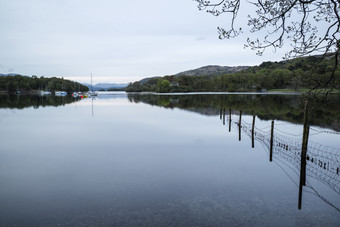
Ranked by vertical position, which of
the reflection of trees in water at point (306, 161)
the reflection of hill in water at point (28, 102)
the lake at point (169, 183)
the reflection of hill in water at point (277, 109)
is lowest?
the lake at point (169, 183)

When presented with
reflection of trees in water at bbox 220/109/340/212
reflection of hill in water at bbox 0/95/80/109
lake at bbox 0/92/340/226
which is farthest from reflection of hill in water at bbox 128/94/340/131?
reflection of hill in water at bbox 0/95/80/109

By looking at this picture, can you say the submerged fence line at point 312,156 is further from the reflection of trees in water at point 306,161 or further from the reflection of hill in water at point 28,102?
the reflection of hill in water at point 28,102

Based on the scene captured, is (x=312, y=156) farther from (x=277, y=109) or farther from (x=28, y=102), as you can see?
(x=28, y=102)

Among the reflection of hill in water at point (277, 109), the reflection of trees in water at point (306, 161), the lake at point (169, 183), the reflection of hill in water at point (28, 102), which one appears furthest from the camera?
the reflection of hill in water at point (28, 102)

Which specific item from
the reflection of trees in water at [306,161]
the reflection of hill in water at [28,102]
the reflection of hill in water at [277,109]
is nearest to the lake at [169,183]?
the reflection of trees in water at [306,161]

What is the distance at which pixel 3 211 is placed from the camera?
9.10 meters

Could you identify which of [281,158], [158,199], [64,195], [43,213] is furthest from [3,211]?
[281,158]

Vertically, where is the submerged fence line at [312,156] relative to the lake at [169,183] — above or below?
above

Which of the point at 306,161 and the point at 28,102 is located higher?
the point at 28,102

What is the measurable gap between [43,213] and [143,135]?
16595mm

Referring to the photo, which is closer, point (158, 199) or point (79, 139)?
point (158, 199)

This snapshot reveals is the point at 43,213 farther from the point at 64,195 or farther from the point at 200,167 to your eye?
the point at 200,167

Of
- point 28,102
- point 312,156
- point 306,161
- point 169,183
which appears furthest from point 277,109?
point 28,102

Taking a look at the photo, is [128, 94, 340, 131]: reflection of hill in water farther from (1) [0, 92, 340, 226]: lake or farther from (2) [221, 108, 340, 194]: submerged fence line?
(1) [0, 92, 340, 226]: lake
